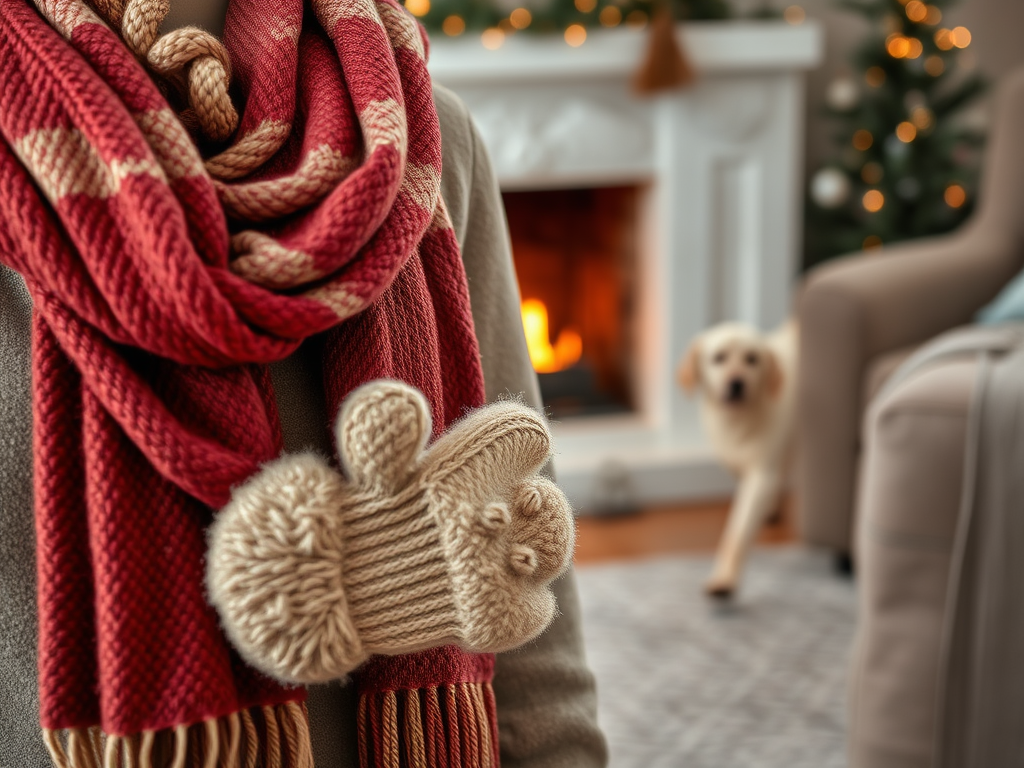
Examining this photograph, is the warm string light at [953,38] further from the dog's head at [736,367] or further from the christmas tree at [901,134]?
the dog's head at [736,367]

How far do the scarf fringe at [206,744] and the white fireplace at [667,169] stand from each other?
213cm

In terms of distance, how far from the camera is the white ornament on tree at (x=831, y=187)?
276 cm

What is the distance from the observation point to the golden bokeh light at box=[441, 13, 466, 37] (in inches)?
98.7

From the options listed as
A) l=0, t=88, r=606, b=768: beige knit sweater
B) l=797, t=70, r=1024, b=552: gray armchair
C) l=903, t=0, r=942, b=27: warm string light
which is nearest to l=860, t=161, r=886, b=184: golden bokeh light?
l=903, t=0, r=942, b=27: warm string light

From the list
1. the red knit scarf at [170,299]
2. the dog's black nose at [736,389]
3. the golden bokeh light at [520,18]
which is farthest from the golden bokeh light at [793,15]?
Answer: the red knit scarf at [170,299]

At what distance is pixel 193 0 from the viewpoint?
0.57 meters

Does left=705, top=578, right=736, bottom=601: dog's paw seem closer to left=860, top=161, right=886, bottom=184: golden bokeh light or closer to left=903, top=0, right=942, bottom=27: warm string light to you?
left=860, top=161, right=886, bottom=184: golden bokeh light

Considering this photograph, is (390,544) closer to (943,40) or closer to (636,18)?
(636,18)

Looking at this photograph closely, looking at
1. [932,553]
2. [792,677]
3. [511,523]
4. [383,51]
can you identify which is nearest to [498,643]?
[511,523]

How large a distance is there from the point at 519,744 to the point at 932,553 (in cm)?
Answer: 84

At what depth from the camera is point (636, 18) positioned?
260 centimetres

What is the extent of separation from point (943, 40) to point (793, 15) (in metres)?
0.41

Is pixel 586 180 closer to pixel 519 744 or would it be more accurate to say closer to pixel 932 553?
pixel 932 553

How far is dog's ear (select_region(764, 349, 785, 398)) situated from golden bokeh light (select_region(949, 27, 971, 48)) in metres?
1.29
